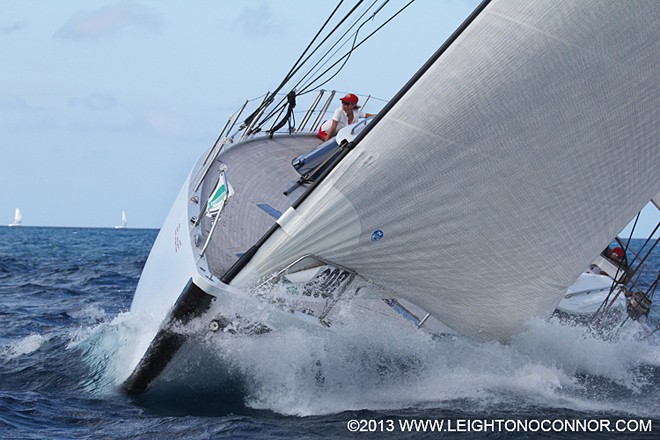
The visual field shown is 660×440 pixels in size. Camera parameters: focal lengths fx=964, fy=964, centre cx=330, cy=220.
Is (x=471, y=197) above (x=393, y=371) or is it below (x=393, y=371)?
above

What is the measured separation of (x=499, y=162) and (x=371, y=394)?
1.98 m

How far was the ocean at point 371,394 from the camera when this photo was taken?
6441mm

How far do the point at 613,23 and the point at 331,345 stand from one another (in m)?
2.98

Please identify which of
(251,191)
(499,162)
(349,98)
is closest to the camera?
(499,162)

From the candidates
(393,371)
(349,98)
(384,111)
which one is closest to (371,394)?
(393,371)

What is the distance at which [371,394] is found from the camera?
7195mm

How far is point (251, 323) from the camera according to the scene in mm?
6879

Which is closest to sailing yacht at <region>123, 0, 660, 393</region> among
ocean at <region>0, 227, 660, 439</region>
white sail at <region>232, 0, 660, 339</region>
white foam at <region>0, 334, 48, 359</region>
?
white sail at <region>232, 0, 660, 339</region>

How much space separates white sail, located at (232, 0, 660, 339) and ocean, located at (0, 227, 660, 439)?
0.60m

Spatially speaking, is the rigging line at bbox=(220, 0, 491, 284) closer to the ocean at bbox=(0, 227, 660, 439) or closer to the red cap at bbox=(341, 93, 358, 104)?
the ocean at bbox=(0, 227, 660, 439)

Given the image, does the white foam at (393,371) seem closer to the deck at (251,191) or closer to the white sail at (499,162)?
the white sail at (499,162)

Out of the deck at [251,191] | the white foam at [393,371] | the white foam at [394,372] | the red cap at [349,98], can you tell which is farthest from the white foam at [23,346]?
the red cap at [349,98]

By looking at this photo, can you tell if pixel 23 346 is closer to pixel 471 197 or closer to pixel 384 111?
pixel 384 111

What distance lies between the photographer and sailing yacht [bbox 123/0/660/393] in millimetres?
6449
